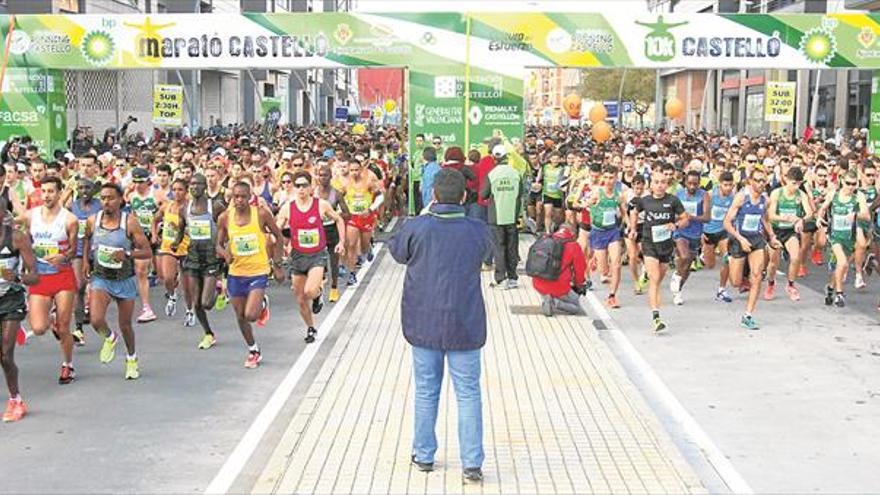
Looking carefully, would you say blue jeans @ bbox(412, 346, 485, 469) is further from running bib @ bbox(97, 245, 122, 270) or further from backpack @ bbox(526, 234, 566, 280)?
backpack @ bbox(526, 234, 566, 280)

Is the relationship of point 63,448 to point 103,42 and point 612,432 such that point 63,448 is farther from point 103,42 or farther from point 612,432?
point 103,42

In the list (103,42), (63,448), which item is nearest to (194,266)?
(63,448)

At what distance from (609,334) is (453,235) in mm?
5504

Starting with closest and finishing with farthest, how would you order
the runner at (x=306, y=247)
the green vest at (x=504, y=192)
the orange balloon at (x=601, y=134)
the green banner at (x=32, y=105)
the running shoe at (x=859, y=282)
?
the runner at (x=306, y=247), the green vest at (x=504, y=192), the running shoe at (x=859, y=282), the green banner at (x=32, y=105), the orange balloon at (x=601, y=134)

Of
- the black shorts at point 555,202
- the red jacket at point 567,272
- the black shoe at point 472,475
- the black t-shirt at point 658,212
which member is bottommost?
the black shoe at point 472,475

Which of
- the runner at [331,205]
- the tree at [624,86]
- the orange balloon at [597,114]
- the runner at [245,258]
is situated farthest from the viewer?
the tree at [624,86]

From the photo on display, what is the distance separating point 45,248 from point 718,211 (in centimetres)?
880

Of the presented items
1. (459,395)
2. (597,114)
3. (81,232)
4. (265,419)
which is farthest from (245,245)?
(597,114)

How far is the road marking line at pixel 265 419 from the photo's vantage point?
6.58 m

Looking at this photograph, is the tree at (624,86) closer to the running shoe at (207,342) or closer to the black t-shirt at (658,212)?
the black t-shirt at (658,212)

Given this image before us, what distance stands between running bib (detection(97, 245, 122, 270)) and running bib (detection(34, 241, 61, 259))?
1.57 ft

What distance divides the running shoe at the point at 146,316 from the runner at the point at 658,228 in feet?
18.3

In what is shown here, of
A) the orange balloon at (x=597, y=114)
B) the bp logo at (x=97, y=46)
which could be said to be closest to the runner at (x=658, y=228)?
the bp logo at (x=97, y=46)

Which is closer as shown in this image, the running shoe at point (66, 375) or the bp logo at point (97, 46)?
the running shoe at point (66, 375)
